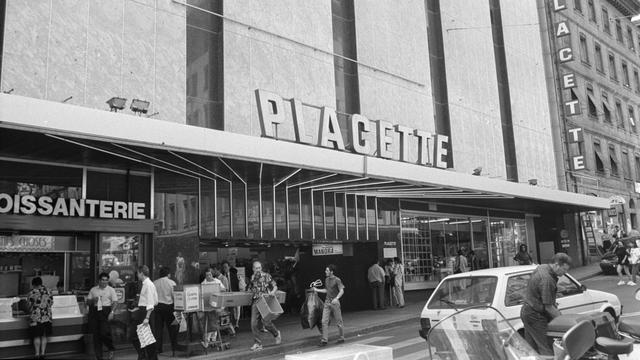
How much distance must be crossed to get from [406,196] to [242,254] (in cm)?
597

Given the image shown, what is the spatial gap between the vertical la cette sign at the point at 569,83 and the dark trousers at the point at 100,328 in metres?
26.4

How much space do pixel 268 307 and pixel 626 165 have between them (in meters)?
33.6

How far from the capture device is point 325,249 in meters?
18.5

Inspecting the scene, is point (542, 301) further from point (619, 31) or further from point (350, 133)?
point (619, 31)

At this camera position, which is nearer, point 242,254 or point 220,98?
point 220,98

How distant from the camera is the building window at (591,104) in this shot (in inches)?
1325

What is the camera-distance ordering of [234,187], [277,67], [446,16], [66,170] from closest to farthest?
[66,170] → [234,187] → [277,67] → [446,16]

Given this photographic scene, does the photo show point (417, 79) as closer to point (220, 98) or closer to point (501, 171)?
point (501, 171)

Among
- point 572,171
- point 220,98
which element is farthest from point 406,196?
point 572,171

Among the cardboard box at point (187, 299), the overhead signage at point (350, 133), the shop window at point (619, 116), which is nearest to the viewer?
the cardboard box at point (187, 299)

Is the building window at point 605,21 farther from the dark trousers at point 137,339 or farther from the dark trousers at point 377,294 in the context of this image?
the dark trousers at point 137,339

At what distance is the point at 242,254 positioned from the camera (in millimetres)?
18656

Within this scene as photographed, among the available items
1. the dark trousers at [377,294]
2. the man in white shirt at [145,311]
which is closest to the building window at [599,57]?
the dark trousers at [377,294]

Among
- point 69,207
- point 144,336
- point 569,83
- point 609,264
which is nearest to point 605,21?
point 569,83
